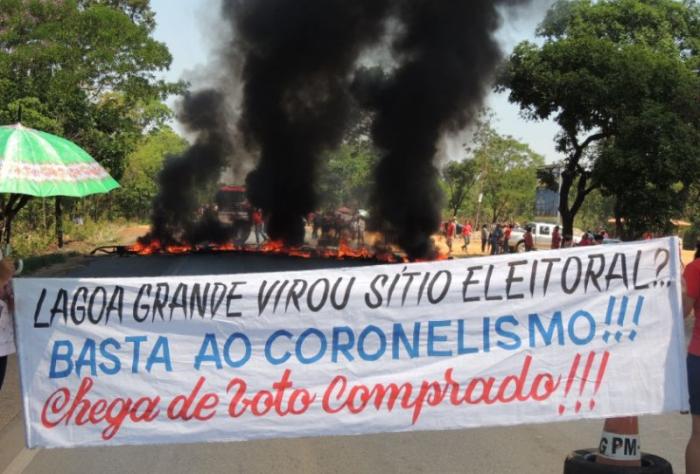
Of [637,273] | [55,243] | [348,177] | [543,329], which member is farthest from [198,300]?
[348,177]

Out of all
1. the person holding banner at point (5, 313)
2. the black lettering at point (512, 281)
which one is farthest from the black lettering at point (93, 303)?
the black lettering at point (512, 281)

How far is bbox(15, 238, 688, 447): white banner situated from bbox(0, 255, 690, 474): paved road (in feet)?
3.13

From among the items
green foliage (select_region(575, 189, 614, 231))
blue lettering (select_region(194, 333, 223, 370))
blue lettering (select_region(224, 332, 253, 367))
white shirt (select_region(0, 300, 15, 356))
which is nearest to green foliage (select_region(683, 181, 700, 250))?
blue lettering (select_region(224, 332, 253, 367))

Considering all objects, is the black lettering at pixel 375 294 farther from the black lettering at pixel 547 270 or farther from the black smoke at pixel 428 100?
the black smoke at pixel 428 100

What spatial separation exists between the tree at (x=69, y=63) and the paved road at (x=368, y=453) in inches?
663

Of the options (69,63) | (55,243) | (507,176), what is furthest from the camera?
(507,176)

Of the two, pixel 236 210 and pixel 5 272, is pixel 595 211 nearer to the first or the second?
pixel 236 210

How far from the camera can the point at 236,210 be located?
1195 inches

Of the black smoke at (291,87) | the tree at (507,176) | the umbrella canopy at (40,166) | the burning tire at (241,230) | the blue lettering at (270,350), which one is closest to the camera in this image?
the blue lettering at (270,350)

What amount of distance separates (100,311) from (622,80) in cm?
2249

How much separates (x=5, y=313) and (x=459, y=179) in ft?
157

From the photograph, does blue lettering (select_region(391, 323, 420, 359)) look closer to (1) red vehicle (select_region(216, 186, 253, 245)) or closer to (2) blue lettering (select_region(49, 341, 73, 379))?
(2) blue lettering (select_region(49, 341, 73, 379))

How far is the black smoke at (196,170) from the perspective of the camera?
28.7m

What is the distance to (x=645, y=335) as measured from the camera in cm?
435
